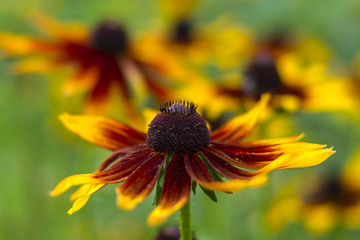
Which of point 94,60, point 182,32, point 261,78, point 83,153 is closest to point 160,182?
point 83,153

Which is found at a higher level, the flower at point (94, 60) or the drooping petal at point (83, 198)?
the flower at point (94, 60)

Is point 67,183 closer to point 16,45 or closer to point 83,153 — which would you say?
point 83,153

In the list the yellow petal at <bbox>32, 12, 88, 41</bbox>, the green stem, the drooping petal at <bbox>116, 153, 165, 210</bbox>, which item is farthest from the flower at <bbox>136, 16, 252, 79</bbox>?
the green stem

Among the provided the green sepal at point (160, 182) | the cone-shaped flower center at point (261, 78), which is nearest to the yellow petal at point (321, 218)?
the cone-shaped flower center at point (261, 78)

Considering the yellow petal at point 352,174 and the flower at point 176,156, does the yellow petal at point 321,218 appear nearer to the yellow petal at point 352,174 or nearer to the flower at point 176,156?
the yellow petal at point 352,174

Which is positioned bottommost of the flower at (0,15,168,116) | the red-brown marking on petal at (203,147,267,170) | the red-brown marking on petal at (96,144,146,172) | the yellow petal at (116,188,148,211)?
the yellow petal at (116,188,148,211)

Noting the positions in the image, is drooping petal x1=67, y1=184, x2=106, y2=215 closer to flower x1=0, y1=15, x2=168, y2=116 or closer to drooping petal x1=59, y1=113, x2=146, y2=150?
drooping petal x1=59, y1=113, x2=146, y2=150
